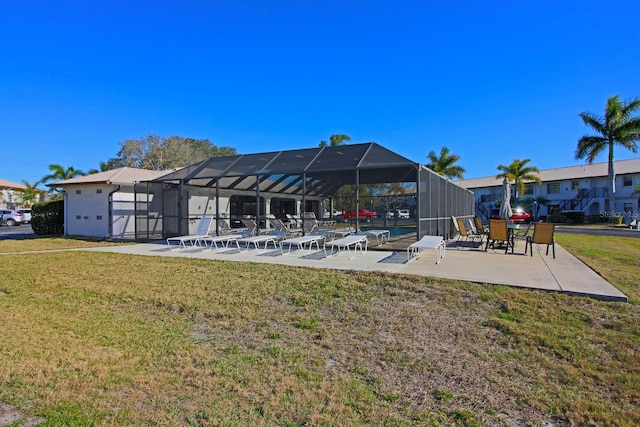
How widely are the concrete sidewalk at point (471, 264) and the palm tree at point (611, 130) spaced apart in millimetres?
24441

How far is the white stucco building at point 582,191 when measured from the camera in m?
34.4

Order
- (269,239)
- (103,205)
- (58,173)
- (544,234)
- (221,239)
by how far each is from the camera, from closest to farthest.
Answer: (544,234) < (269,239) < (221,239) < (103,205) < (58,173)

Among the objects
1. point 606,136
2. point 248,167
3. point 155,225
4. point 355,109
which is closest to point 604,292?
point 248,167

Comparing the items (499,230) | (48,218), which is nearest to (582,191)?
(499,230)

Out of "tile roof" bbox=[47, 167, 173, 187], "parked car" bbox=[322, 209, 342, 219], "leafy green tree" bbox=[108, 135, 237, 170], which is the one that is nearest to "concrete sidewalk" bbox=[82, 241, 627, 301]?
"tile roof" bbox=[47, 167, 173, 187]

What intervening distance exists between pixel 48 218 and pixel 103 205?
4396mm

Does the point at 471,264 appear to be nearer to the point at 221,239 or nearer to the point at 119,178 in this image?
the point at 221,239

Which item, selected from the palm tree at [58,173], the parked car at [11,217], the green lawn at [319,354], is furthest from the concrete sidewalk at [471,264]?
the palm tree at [58,173]

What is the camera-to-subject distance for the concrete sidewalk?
6.00m

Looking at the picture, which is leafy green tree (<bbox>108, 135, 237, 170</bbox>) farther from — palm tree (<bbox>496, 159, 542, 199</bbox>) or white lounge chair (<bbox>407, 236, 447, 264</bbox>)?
palm tree (<bbox>496, 159, 542, 199</bbox>)

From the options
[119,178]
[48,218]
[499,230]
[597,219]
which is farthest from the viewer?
[597,219]

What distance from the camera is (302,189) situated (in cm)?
1661

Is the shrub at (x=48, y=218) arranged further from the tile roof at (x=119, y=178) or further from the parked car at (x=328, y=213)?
the parked car at (x=328, y=213)

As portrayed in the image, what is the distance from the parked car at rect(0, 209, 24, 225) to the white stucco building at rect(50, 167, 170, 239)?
16.1m
